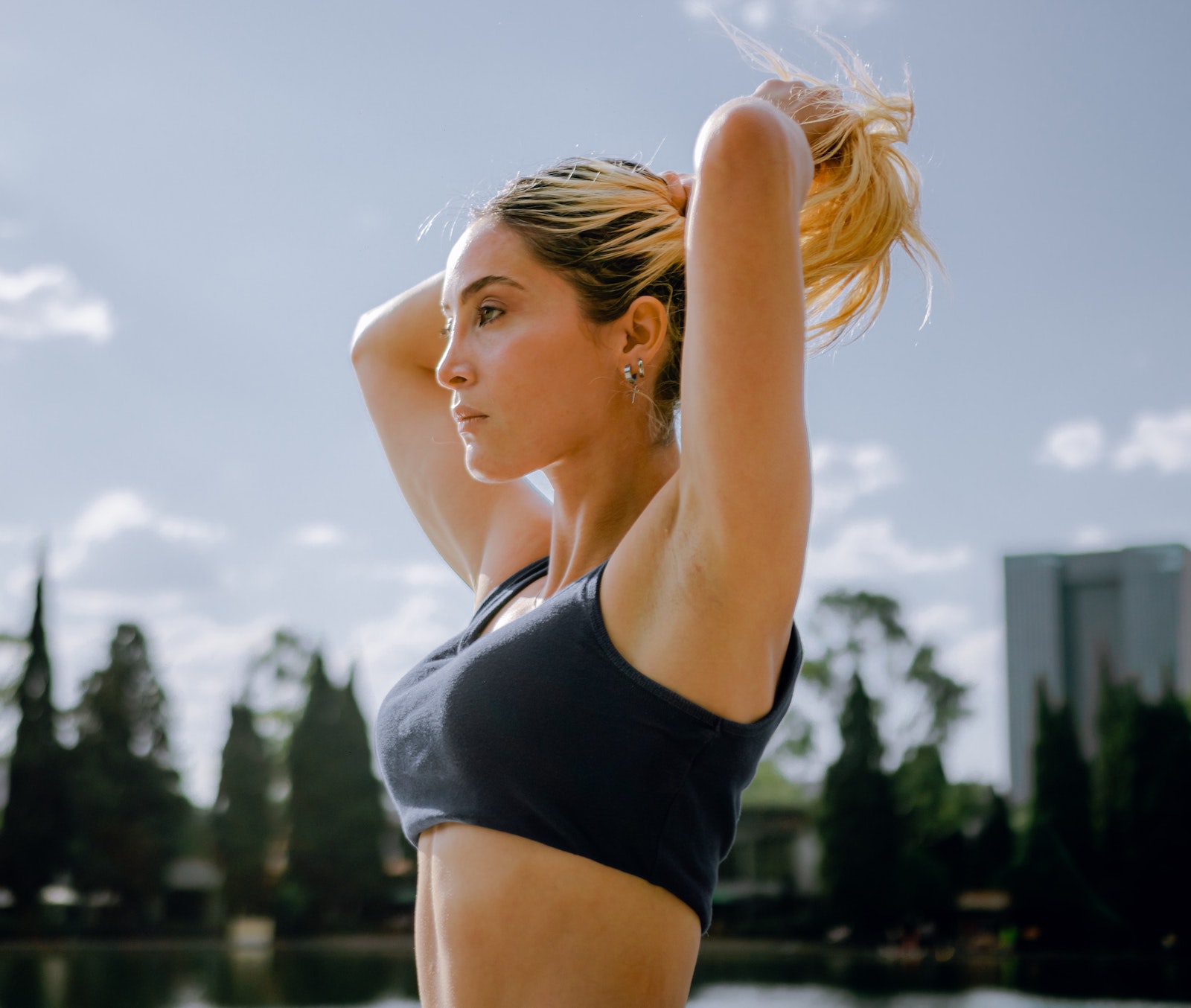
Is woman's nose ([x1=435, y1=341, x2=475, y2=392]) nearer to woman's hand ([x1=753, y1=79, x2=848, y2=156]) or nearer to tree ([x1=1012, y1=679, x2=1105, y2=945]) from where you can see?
woman's hand ([x1=753, y1=79, x2=848, y2=156])

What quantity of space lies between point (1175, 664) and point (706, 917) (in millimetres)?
58732

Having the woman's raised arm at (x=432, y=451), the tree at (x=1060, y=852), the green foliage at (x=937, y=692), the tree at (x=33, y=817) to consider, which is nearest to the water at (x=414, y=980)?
the tree at (x=1060, y=852)

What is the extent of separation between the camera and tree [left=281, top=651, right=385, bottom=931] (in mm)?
25141

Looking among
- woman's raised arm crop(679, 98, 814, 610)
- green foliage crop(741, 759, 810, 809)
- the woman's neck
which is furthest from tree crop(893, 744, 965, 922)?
woman's raised arm crop(679, 98, 814, 610)

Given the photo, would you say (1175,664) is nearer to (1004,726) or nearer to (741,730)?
(1004,726)

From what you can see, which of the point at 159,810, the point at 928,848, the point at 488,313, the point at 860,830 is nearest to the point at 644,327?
the point at 488,313

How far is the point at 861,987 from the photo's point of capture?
19.6 metres

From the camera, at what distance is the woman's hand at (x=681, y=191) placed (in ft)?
4.09

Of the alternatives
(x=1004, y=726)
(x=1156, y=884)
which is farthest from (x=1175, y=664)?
(x=1156, y=884)

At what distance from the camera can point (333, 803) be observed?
25141 millimetres

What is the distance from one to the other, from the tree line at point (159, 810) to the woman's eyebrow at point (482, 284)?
24.8 meters

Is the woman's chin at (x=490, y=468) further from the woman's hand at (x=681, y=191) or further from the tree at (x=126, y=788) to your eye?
the tree at (x=126, y=788)

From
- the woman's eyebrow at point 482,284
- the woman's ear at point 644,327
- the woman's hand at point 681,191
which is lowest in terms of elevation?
the woman's ear at point 644,327

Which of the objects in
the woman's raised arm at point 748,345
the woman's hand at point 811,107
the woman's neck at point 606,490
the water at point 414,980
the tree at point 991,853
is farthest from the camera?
the tree at point 991,853
